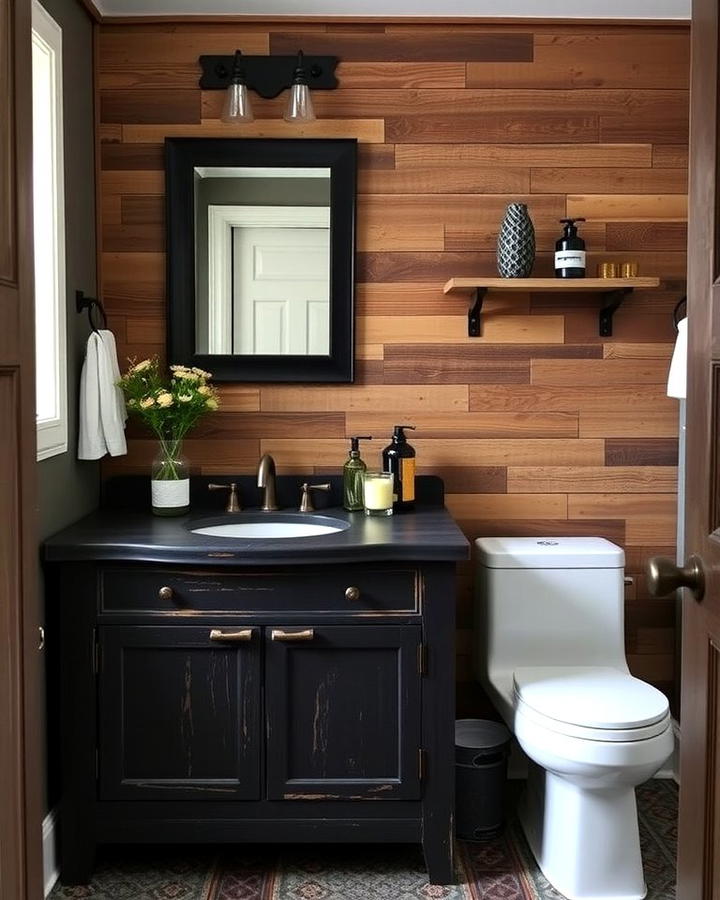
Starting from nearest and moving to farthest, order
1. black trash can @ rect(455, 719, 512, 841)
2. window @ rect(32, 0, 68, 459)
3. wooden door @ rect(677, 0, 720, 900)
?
wooden door @ rect(677, 0, 720, 900), window @ rect(32, 0, 68, 459), black trash can @ rect(455, 719, 512, 841)

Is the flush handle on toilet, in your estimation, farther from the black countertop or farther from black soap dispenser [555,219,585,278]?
black soap dispenser [555,219,585,278]

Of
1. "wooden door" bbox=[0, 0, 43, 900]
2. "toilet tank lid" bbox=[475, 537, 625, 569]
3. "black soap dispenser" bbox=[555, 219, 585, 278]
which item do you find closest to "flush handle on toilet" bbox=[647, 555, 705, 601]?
"wooden door" bbox=[0, 0, 43, 900]

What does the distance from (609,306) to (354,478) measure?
36.4 inches

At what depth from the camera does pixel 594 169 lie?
318 centimetres

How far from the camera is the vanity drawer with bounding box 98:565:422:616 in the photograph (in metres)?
2.58

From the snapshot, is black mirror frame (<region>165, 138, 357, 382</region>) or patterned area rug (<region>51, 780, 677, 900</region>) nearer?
patterned area rug (<region>51, 780, 677, 900</region>)

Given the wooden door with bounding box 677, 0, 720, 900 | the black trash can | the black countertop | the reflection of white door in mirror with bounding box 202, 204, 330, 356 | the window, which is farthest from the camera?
the reflection of white door in mirror with bounding box 202, 204, 330, 356

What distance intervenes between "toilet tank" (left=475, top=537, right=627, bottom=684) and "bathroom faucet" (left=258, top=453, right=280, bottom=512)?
0.66 meters

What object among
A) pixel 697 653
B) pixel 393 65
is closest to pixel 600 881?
pixel 697 653

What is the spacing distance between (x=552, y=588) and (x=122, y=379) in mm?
1356

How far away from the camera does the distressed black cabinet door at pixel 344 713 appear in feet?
8.48

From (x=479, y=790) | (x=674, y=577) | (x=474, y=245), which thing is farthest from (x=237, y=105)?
(x=674, y=577)

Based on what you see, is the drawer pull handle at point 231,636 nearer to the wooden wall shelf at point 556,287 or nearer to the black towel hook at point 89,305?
the black towel hook at point 89,305

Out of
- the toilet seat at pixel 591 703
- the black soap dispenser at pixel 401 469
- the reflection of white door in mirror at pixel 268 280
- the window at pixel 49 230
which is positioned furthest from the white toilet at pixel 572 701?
the window at pixel 49 230
